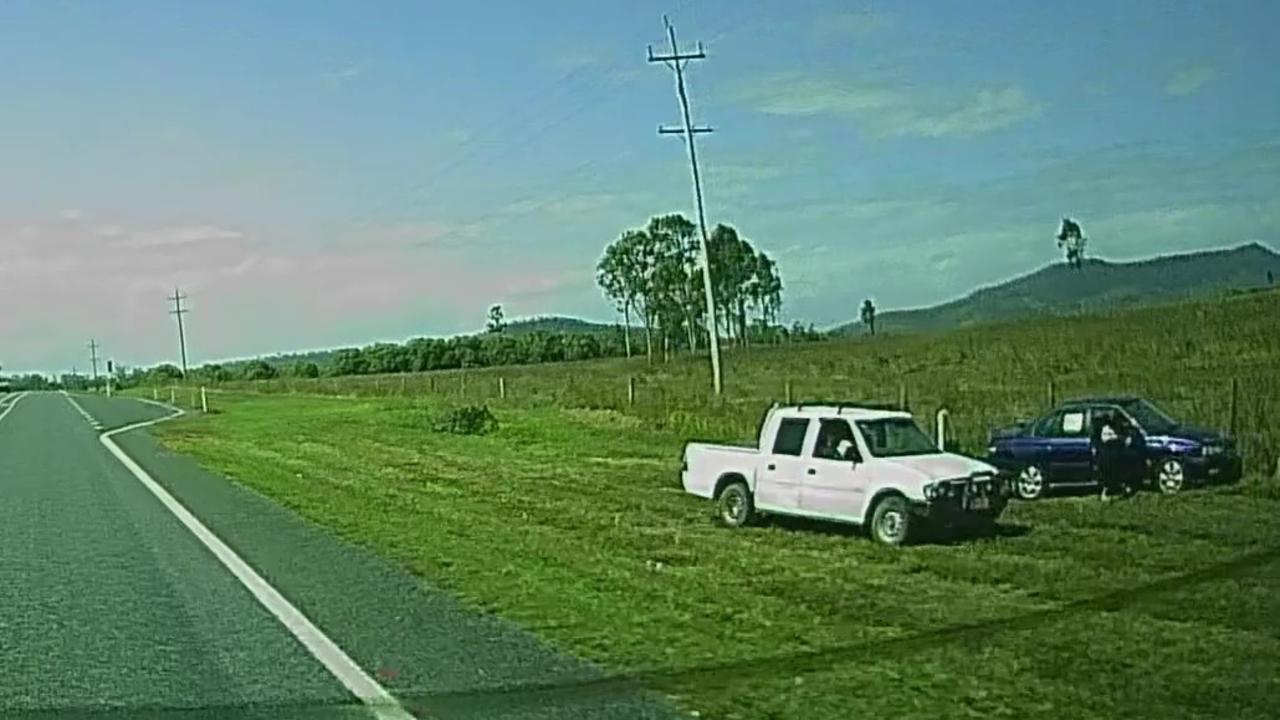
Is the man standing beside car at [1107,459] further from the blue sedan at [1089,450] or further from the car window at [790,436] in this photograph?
the car window at [790,436]

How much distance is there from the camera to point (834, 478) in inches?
746

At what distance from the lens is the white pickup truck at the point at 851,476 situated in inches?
706

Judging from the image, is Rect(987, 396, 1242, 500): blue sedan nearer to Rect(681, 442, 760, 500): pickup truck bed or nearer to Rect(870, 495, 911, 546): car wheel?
Rect(681, 442, 760, 500): pickup truck bed

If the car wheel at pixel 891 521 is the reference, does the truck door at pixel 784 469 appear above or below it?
above

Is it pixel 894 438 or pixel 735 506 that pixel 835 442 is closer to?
pixel 894 438

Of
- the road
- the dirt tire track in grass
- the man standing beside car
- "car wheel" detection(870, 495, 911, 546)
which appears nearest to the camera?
the road

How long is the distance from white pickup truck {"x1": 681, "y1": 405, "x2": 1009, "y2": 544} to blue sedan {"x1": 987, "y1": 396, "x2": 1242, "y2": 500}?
5.22m

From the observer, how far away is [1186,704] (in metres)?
9.12

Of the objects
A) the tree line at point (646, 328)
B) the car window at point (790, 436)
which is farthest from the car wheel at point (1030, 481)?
the tree line at point (646, 328)

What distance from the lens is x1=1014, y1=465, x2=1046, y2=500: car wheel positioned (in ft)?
80.4

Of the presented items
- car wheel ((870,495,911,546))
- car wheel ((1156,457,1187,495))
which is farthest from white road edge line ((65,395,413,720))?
car wheel ((1156,457,1187,495))

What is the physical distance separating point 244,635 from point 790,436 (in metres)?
9.36

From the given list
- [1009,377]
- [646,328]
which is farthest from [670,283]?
[1009,377]

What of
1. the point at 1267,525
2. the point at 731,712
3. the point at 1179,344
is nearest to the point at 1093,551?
the point at 1267,525
